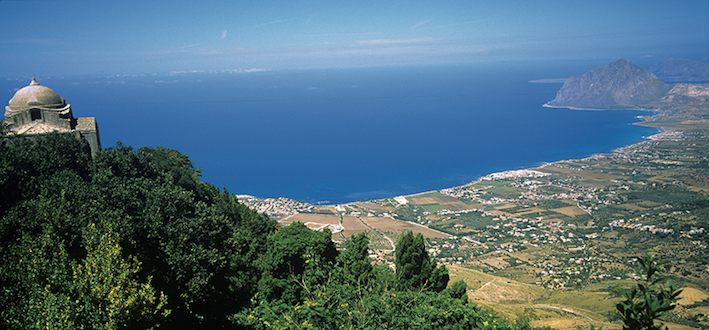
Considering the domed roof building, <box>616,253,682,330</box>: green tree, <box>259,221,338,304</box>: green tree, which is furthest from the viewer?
the domed roof building

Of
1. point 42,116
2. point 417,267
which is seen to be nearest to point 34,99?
point 42,116

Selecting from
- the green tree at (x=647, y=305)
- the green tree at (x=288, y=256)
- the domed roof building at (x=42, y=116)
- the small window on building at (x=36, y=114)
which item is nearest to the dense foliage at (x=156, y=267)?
the green tree at (x=288, y=256)

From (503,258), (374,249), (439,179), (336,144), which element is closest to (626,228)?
(503,258)

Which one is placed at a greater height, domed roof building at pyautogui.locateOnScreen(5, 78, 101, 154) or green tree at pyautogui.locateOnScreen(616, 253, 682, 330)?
domed roof building at pyautogui.locateOnScreen(5, 78, 101, 154)

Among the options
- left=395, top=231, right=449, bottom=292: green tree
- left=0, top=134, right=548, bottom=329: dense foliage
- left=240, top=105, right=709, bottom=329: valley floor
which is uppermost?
left=0, top=134, right=548, bottom=329: dense foliage

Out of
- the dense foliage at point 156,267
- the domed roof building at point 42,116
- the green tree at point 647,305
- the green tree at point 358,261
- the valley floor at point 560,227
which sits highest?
the domed roof building at point 42,116

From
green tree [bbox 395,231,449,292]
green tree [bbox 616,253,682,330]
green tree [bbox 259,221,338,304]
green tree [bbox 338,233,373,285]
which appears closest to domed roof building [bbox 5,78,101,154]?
green tree [bbox 259,221,338,304]

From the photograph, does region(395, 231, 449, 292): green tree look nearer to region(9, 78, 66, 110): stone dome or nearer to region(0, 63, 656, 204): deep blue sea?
region(9, 78, 66, 110): stone dome

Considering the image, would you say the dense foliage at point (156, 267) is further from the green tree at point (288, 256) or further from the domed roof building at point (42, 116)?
the domed roof building at point (42, 116)
